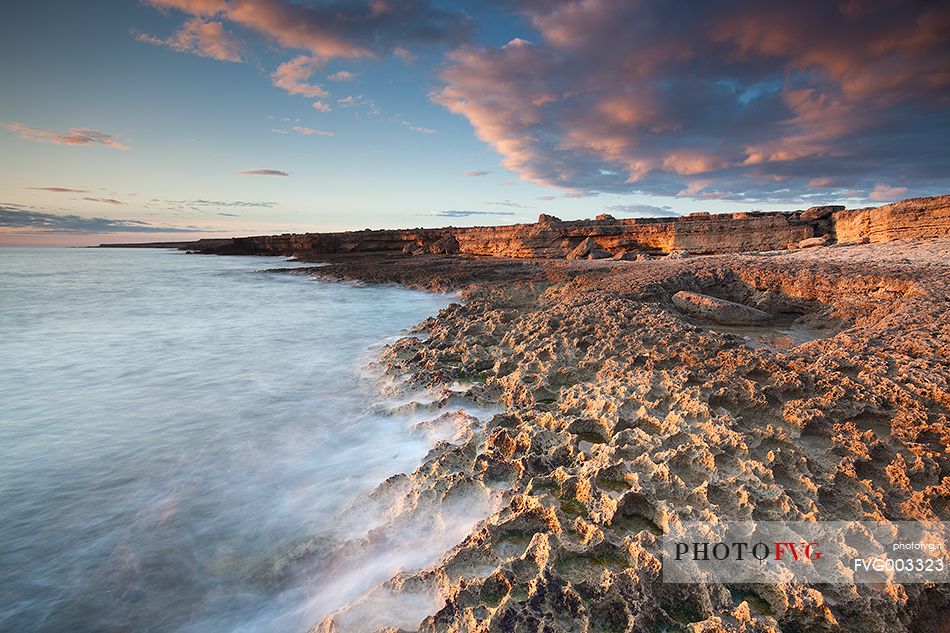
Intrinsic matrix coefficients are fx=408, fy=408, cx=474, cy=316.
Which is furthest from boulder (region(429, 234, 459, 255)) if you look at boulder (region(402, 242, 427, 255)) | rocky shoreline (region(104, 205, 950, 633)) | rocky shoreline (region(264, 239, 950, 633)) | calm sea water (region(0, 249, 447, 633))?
rocky shoreline (region(264, 239, 950, 633))

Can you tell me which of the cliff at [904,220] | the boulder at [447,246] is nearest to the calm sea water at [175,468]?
the cliff at [904,220]

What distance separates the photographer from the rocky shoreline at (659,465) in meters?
1.63

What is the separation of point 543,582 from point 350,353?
5.66 meters

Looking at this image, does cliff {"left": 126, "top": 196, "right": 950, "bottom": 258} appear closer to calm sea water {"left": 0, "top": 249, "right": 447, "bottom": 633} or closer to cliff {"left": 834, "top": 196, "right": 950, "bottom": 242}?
cliff {"left": 834, "top": 196, "right": 950, "bottom": 242}

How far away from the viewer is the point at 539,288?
30.0 feet

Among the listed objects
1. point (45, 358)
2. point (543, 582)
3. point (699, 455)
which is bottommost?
point (45, 358)

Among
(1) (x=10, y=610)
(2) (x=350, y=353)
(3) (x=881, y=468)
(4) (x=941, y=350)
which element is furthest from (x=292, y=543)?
(4) (x=941, y=350)

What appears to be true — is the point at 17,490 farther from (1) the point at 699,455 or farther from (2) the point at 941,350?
(2) the point at 941,350

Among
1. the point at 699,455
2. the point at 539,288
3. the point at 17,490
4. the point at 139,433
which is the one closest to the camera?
the point at 699,455

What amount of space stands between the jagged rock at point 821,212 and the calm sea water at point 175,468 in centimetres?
1942

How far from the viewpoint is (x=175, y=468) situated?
11.5 feet

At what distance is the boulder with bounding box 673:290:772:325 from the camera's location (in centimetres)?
566

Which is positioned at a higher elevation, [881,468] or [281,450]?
[881,468]

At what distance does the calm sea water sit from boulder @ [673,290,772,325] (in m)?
4.52
